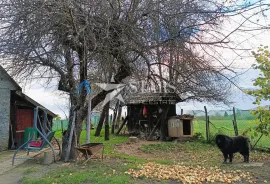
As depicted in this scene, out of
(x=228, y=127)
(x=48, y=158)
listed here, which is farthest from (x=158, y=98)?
(x=48, y=158)

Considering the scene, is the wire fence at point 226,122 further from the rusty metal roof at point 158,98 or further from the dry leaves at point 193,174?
the dry leaves at point 193,174

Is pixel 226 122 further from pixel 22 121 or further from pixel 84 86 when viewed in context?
pixel 22 121

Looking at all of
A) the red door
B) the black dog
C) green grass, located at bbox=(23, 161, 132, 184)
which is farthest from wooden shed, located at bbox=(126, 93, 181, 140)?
green grass, located at bbox=(23, 161, 132, 184)

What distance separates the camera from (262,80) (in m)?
8.41

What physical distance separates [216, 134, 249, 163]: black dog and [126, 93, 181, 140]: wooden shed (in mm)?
7418

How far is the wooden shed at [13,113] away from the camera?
1269 centimetres

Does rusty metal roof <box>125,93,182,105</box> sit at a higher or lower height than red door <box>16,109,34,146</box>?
higher

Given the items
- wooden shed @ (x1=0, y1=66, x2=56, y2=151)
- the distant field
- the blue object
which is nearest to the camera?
the blue object

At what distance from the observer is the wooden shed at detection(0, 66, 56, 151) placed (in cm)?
1269

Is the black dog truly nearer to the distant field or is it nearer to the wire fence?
the wire fence

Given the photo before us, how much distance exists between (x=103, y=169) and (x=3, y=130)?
766 centimetres

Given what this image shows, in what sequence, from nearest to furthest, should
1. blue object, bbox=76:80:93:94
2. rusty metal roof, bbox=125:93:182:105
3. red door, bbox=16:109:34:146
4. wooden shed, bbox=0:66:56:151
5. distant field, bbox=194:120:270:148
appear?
→ blue object, bbox=76:80:93:94 < wooden shed, bbox=0:66:56:151 < distant field, bbox=194:120:270:148 < red door, bbox=16:109:34:146 < rusty metal roof, bbox=125:93:182:105

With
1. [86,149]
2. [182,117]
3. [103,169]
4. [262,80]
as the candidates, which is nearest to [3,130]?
[86,149]

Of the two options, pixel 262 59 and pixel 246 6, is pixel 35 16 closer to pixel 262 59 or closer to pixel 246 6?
pixel 246 6
